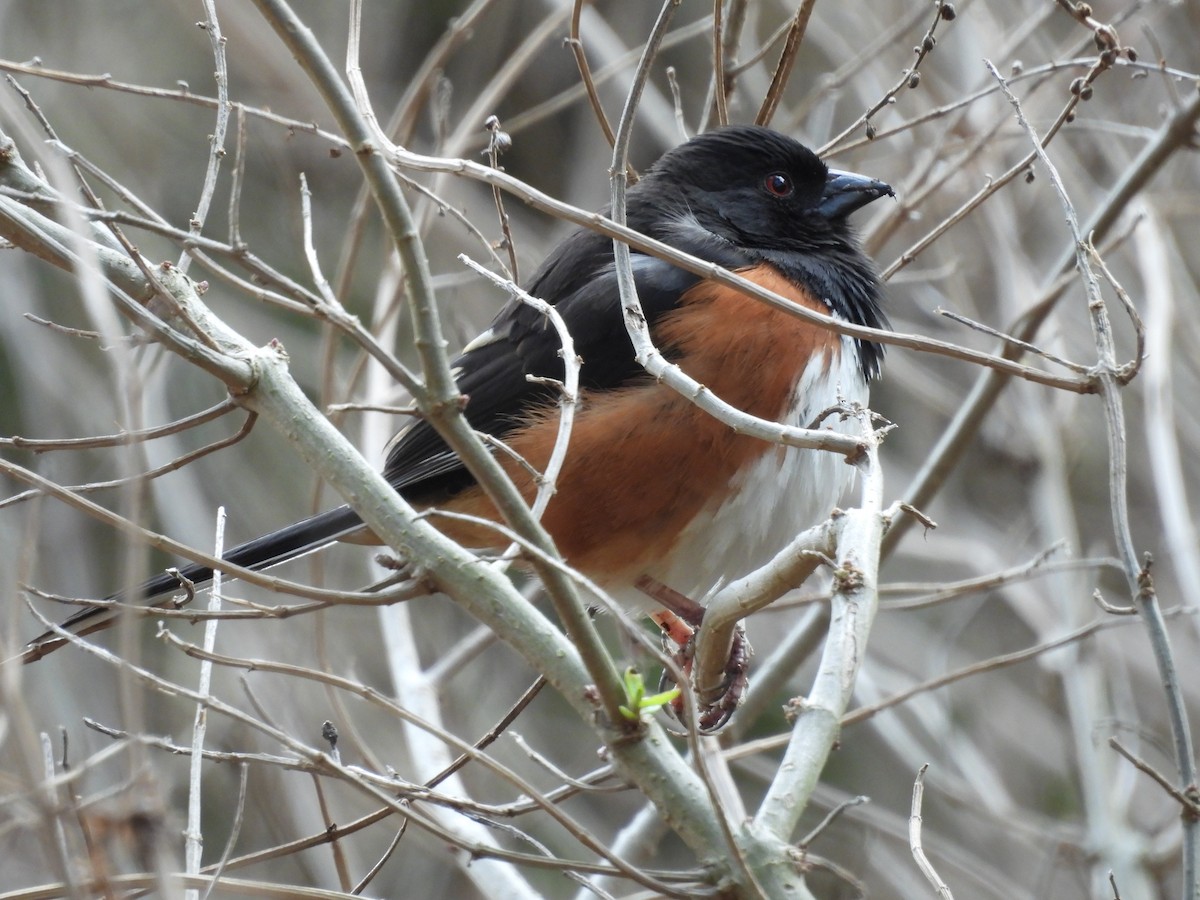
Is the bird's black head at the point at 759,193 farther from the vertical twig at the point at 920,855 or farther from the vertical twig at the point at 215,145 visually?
the vertical twig at the point at 920,855

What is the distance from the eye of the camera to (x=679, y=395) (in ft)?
8.36

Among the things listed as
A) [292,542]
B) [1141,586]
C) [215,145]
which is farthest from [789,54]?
[292,542]

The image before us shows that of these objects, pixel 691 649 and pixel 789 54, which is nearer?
pixel 789 54

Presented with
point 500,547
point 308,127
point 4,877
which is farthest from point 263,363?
point 4,877

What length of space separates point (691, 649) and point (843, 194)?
3.61 ft

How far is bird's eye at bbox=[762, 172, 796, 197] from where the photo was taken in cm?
294

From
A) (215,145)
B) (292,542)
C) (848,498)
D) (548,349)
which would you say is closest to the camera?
(215,145)

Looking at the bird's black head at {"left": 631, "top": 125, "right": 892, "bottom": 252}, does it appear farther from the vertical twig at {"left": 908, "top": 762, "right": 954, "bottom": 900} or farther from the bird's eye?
the vertical twig at {"left": 908, "top": 762, "right": 954, "bottom": 900}

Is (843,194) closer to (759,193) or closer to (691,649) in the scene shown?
(759,193)

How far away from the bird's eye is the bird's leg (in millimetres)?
898

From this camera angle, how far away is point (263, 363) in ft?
5.43

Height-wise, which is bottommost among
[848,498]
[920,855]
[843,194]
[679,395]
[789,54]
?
[920,855]

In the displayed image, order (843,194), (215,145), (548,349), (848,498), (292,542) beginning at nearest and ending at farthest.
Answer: (215,145), (292,542), (548,349), (843,194), (848,498)

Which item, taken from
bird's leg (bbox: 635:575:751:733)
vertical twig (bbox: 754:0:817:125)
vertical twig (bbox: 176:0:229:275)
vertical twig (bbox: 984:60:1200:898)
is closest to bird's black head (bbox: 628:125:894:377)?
vertical twig (bbox: 754:0:817:125)
